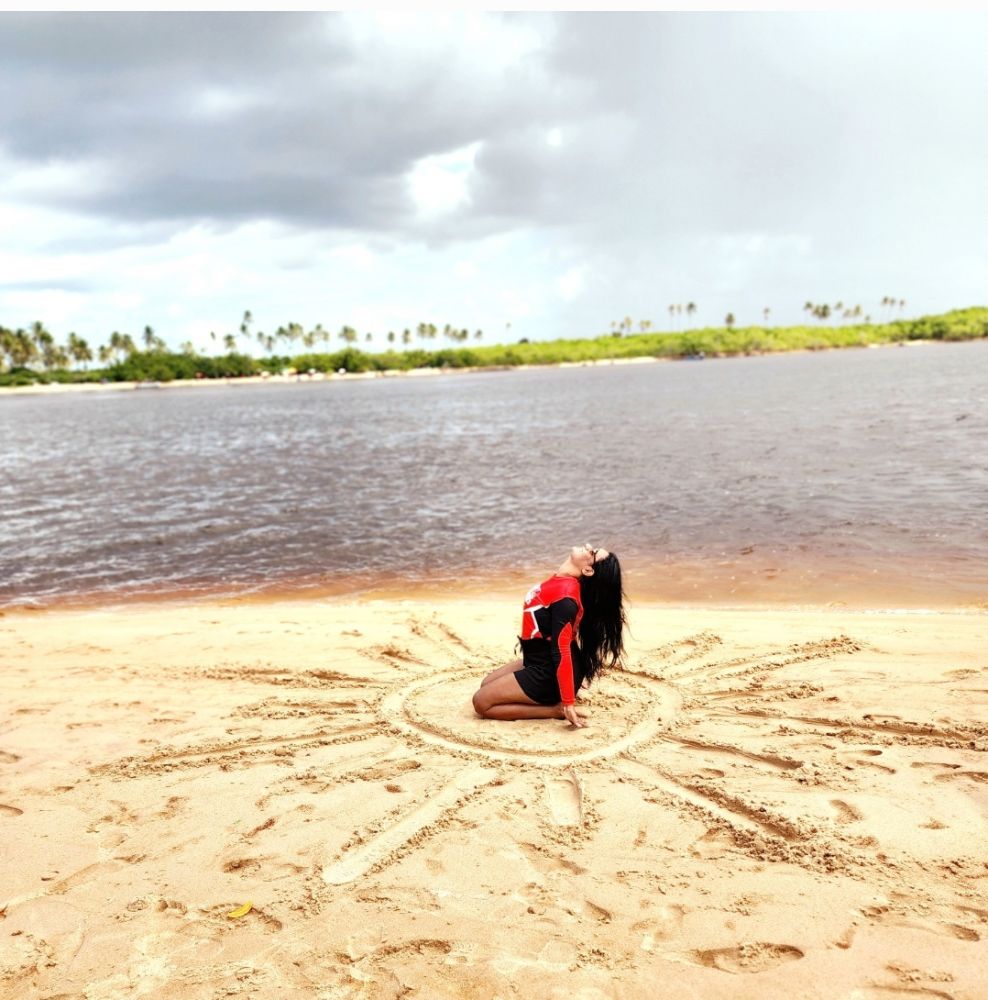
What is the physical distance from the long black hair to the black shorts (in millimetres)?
115

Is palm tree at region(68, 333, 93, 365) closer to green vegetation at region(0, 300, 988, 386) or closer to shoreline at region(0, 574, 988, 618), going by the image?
green vegetation at region(0, 300, 988, 386)

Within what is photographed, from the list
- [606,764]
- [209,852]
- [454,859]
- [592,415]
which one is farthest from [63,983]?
[592,415]

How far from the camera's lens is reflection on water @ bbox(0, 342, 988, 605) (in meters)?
12.6

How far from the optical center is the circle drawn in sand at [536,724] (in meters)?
5.61

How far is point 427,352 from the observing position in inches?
6998

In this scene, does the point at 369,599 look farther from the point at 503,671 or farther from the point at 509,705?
the point at 509,705

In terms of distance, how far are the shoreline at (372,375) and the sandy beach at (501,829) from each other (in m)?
145

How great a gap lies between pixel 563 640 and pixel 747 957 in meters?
2.68

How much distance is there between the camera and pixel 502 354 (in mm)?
182750

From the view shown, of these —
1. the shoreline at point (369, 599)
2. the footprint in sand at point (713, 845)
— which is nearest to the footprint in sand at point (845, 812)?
the footprint in sand at point (713, 845)

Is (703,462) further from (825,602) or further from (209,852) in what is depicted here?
(209,852)

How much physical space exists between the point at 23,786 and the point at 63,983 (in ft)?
7.27

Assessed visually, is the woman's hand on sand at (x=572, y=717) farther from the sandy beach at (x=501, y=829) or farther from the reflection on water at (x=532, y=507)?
the reflection on water at (x=532, y=507)

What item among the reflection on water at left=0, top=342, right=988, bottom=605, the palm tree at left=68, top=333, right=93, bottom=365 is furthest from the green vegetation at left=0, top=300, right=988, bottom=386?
the reflection on water at left=0, top=342, right=988, bottom=605
